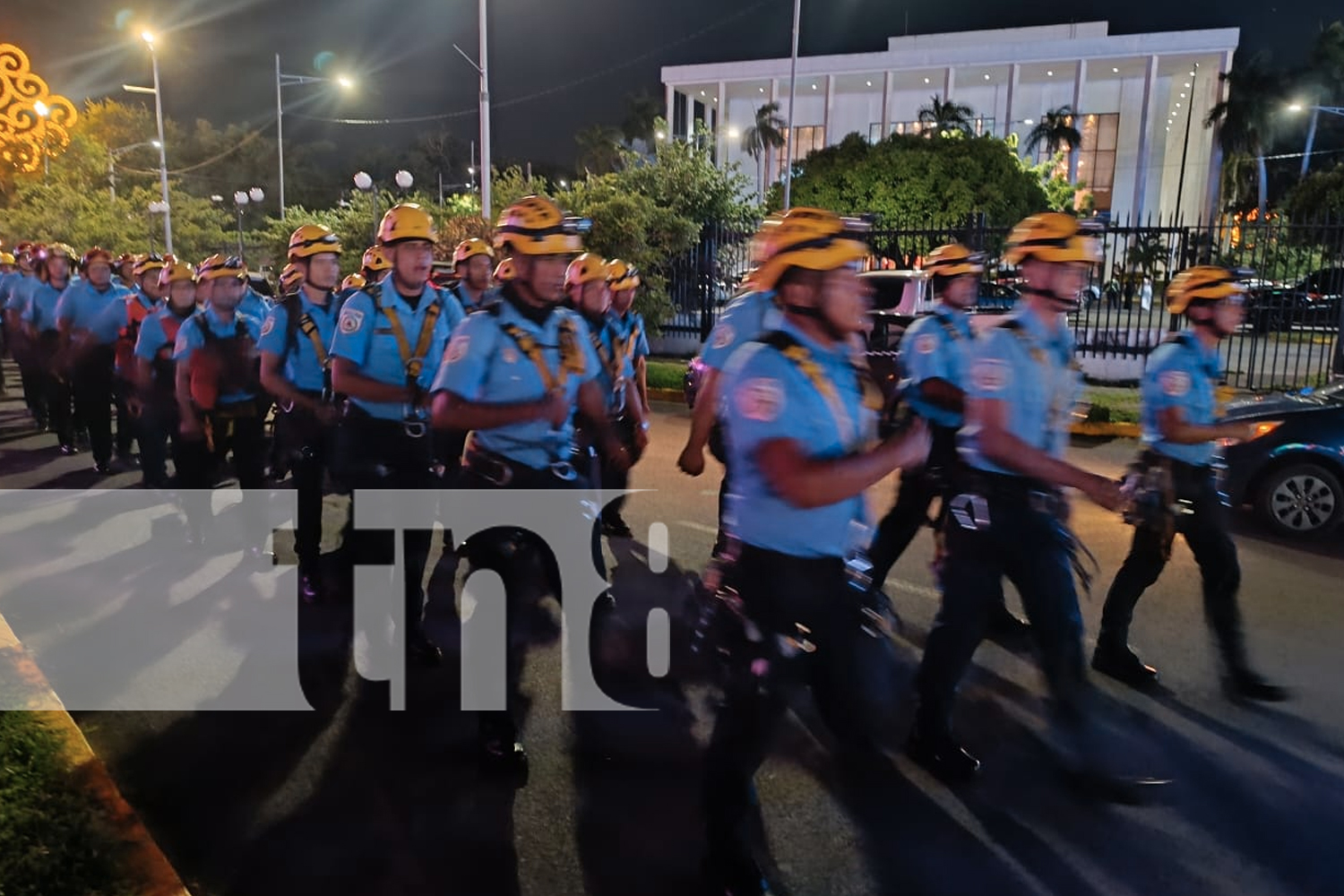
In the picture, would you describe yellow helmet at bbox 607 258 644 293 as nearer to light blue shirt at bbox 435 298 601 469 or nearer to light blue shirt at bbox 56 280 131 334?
light blue shirt at bbox 435 298 601 469

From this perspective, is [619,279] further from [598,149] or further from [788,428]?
[598,149]

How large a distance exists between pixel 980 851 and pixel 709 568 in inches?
56.5

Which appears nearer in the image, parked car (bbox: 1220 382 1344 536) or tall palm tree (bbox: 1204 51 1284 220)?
parked car (bbox: 1220 382 1344 536)

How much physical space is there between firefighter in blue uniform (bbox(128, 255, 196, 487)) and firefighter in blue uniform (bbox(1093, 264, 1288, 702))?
6.21 metres

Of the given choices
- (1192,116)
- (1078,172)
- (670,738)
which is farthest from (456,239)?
(1192,116)

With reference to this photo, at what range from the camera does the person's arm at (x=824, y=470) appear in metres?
2.58

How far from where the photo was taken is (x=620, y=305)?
713 centimetres

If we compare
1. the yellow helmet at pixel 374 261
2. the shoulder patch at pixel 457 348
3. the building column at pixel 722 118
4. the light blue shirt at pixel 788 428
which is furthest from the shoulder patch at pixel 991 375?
the building column at pixel 722 118

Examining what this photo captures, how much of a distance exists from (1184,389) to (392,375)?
345cm

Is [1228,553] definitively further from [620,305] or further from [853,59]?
[853,59]

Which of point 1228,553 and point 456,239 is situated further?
point 456,239

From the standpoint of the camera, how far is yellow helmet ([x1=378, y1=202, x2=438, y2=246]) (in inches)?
179

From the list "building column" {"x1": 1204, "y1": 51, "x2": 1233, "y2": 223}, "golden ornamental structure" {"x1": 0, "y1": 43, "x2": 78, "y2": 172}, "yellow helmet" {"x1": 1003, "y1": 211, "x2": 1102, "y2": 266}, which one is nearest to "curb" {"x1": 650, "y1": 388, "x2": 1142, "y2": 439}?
"yellow helmet" {"x1": 1003, "y1": 211, "x2": 1102, "y2": 266}

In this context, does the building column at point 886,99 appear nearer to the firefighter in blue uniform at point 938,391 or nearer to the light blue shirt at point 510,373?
the firefighter in blue uniform at point 938,391
